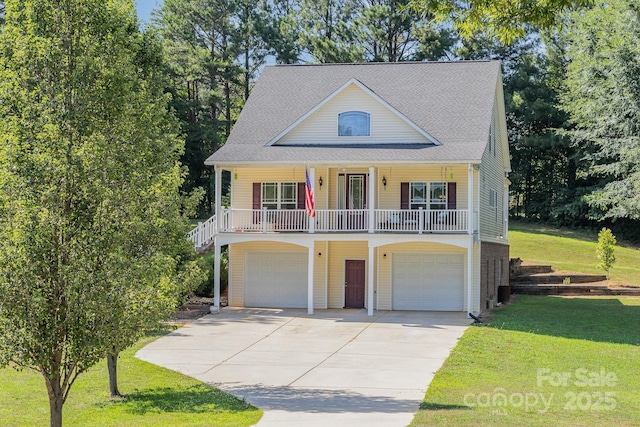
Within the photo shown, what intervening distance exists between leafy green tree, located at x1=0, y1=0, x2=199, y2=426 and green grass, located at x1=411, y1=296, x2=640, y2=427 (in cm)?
500

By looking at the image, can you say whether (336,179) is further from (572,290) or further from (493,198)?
(572,290)

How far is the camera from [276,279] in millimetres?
28719

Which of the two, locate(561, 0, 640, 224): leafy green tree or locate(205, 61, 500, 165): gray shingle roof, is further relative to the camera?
locate(561, 0, 640, 224): leafy green tree

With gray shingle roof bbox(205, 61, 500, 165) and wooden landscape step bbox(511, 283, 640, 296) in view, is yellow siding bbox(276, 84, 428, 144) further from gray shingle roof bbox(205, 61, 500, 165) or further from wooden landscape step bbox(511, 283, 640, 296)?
wooden landscape step bbox(511, 283, 640, 296)

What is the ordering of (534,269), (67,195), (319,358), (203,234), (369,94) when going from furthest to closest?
(534,269)
(203,234)
(369,94)
(319,358)
(67,195)

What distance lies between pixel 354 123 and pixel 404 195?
3.16m

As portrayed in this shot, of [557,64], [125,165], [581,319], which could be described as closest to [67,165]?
[125,165]

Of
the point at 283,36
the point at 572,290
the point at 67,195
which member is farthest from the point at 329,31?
the point at 67,195

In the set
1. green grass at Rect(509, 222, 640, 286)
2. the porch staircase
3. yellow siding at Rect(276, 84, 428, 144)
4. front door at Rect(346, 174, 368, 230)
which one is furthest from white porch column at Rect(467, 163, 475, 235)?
green grass at Rect(509, 222, 640, 286)

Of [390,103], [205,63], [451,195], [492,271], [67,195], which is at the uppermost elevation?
[205,63]

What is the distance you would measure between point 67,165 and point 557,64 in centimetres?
4678

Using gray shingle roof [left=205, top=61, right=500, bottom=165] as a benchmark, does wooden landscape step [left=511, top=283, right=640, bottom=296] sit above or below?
below

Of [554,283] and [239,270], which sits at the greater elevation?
[239,270]

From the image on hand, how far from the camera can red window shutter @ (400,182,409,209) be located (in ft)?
91.6
